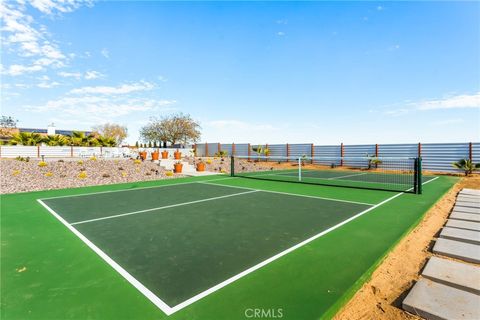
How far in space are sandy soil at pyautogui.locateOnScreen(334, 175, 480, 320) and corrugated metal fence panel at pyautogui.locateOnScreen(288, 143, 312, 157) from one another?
20524mm

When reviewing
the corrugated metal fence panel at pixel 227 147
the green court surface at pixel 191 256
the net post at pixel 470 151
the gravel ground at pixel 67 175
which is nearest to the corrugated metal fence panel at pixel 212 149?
the corrugated metal fence panel at pixel 227 147

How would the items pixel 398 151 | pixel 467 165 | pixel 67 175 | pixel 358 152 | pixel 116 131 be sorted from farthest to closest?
pixel 116 131
pixel 358 152
pixel 398 151
pixel 467 165
pixel 67 175

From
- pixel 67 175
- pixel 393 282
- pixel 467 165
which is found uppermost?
pixel 467 165

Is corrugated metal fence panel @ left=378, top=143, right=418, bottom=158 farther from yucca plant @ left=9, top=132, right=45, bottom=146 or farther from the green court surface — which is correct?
yucca plant @ left=9, top=132, right=45, bottom=146

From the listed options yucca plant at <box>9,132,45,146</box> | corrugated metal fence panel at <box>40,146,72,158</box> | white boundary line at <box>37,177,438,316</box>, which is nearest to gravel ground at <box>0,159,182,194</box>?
white boundary line at <box>37,177,438,316</box>

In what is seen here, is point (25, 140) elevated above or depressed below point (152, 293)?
above

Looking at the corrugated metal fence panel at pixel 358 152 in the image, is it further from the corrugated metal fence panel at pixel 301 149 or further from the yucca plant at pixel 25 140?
the yucca plant at pixel 25 140

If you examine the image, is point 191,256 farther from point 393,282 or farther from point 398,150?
point 398,150

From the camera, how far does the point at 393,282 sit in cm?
325

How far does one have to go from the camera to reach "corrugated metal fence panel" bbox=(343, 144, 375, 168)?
21.7 meters

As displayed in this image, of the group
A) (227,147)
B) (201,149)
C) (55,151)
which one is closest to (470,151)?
(227,147)

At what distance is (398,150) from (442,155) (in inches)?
109

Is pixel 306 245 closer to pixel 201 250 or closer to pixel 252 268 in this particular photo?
pixel 252 268

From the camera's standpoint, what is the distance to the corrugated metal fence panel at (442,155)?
17672 millimetres
